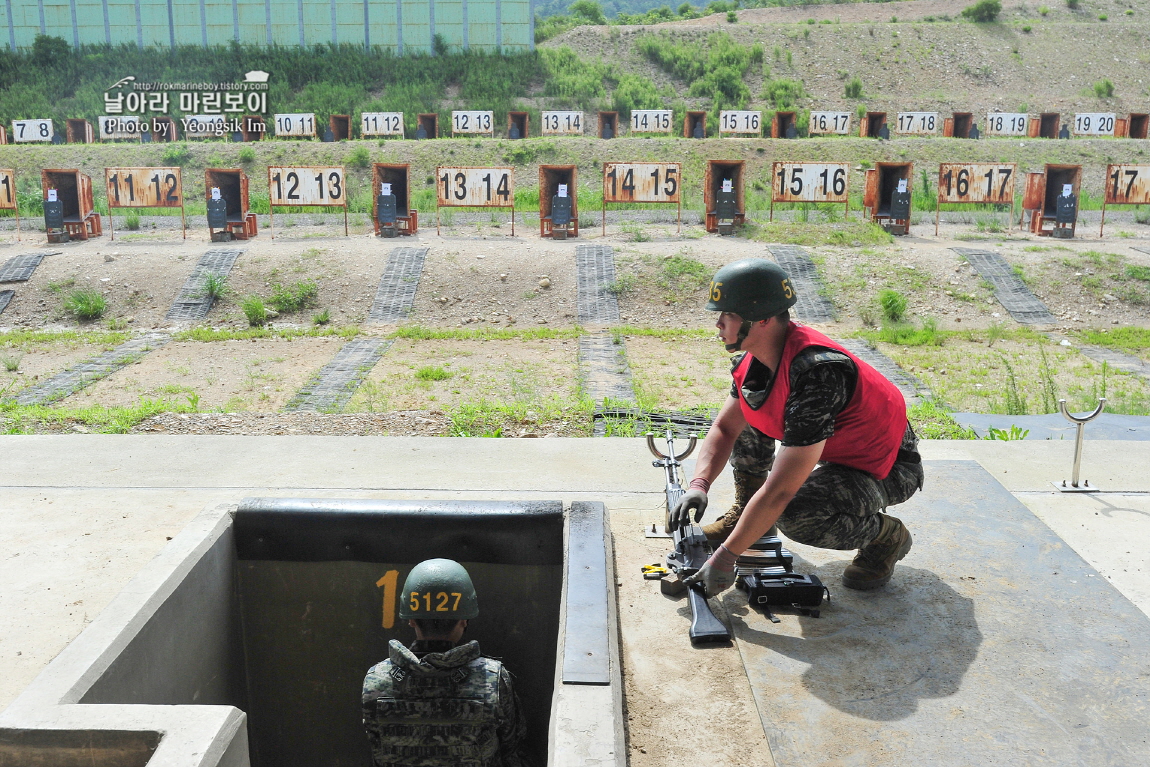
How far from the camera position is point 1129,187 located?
21.5 meters

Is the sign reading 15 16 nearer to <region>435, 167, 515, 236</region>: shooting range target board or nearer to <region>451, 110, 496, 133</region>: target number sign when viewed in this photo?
<region>435, 167, 515, 236</region>: shooting range target board

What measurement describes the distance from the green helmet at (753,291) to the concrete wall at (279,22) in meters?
43.2

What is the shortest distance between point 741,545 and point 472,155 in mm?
25440

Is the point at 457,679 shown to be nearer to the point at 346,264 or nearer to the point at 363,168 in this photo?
the point at 346,264

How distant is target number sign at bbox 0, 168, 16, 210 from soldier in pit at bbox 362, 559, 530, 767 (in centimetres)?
2155

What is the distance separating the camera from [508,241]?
1895cm

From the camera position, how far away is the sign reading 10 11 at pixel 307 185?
20.7m

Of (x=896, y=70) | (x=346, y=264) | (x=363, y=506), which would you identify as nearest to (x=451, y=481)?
(x=363, y=506)

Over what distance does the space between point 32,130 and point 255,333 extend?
2275cm

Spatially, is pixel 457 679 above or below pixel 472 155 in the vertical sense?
below

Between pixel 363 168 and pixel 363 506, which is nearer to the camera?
pixel 363 506

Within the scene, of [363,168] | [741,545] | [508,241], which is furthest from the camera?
[363,168]

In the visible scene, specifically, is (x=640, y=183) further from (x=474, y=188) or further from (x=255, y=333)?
(x=255, y=333)

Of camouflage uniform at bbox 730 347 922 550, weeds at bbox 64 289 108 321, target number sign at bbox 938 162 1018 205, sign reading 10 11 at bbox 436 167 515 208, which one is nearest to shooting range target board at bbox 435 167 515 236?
sign reading 10 11 at bbox 436 167 515 208
